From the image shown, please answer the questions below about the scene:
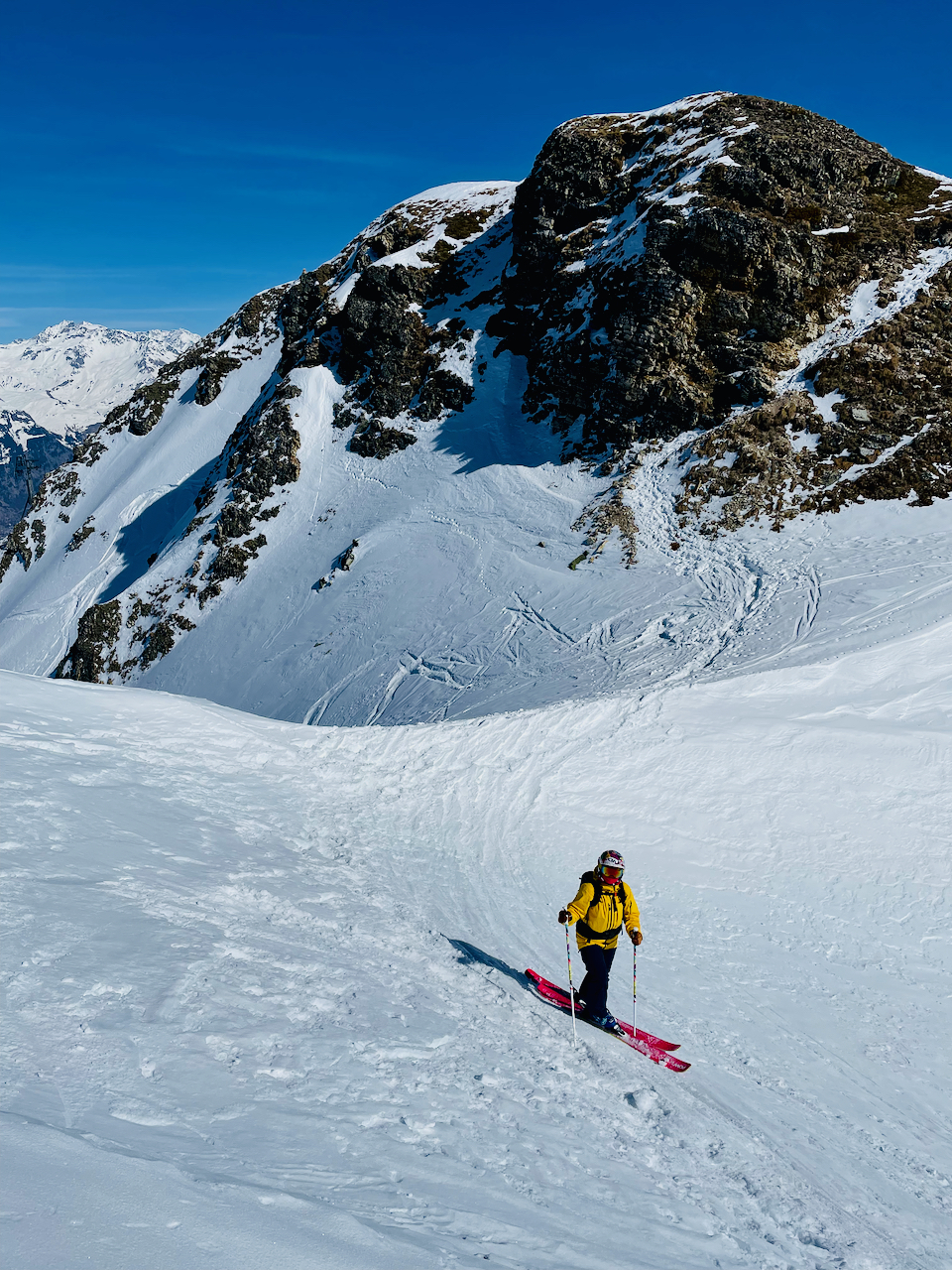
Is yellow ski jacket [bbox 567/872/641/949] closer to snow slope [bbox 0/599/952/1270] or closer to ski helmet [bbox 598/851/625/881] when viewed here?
ski helmet [bbox 598/851/625/881]

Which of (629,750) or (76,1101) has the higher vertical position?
(629,750)

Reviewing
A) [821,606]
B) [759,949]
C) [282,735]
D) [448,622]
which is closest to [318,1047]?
[759,949]

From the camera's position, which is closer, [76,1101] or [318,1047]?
[76,1101]

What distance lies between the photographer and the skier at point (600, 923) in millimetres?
8180

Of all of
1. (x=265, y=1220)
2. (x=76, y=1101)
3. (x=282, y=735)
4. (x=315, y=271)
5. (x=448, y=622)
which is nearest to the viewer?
(x=265, y=1220)

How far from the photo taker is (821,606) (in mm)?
25703

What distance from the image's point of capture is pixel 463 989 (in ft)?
25.8

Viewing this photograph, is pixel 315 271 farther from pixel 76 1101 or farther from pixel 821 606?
pixel 76 1101

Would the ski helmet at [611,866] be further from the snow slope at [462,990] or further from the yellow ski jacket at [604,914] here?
the snow slope at [462,990]

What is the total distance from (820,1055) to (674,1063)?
7.08 ft

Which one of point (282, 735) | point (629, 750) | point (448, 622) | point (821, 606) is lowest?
point (282, 735)

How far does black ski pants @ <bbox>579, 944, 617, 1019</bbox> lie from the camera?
8.19 metres

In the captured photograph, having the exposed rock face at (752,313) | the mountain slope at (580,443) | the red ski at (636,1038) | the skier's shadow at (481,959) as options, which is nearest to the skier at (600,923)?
the red ski at (636,1038)

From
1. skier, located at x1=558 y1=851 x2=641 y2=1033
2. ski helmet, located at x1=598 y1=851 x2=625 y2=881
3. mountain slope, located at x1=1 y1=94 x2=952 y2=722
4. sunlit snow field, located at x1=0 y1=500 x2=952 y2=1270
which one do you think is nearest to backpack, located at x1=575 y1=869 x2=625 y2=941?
skier, located at x1=558 y1=851 x2=641 y2=1033
